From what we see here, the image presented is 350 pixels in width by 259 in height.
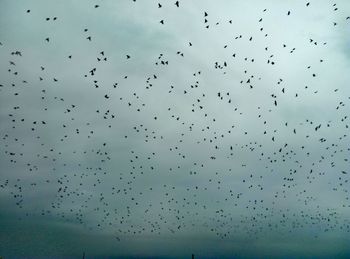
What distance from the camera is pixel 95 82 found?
36.3 metres

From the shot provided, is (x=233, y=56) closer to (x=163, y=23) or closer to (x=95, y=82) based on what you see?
(x=163, y=23)

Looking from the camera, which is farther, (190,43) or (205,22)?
(190,43)

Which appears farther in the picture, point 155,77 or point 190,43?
point 155,77

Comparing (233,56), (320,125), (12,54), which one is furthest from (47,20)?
(320,125)

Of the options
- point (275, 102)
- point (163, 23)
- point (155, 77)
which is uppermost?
point (163, 23)

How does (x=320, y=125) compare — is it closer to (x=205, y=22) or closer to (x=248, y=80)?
(x=248, y=80)

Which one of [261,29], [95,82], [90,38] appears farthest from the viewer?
[95,82]

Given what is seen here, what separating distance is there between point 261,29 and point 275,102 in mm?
7584

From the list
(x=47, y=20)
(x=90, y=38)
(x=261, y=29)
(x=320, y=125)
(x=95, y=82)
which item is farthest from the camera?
(x=320, y=125)

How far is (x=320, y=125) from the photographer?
4106 centimetres

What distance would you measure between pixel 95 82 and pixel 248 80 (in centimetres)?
1542

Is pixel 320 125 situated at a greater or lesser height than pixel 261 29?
lesser

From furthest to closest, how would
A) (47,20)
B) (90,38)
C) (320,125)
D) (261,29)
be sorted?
(320,125) < (90,38) < (261,29) < (47,20)

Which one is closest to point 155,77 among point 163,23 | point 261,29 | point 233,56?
point 163,23
